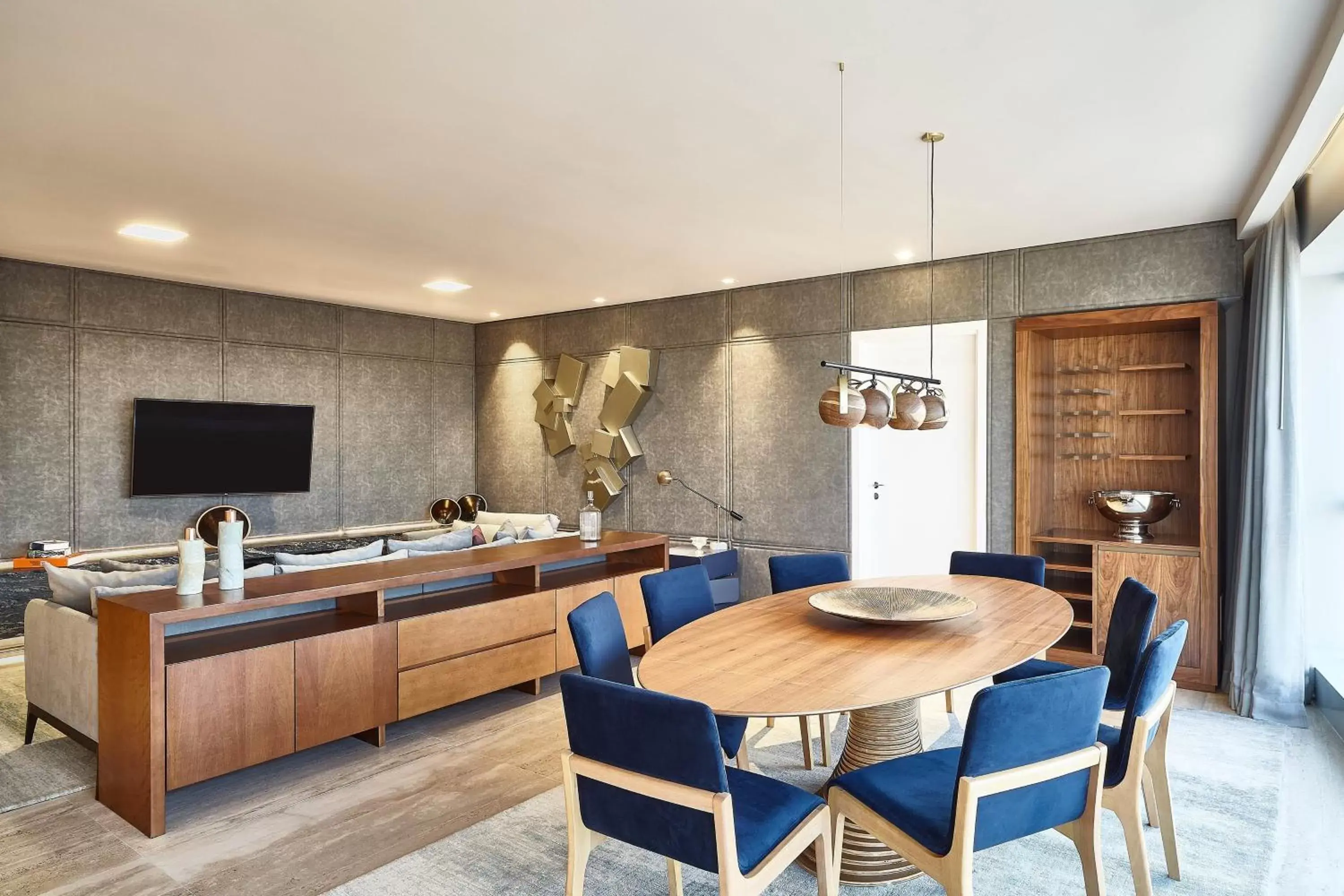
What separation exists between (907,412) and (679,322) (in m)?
4.33

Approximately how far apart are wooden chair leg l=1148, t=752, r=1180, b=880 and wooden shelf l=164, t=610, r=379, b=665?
124 inches

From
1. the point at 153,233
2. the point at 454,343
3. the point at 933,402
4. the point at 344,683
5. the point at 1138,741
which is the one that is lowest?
the point at 344,683

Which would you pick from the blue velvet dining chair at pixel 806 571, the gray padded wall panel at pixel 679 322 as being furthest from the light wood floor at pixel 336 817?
the gray padded wall panel at pixel 679 322

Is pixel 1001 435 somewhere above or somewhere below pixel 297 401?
below

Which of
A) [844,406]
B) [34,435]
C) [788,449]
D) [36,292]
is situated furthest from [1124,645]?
[36,292]

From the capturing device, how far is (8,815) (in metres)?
3.21

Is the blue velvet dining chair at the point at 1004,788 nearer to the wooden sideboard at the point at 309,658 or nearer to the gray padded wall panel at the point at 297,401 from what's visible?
the wooden sideboard at the point at 309,658

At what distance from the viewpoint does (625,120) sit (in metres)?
3.32

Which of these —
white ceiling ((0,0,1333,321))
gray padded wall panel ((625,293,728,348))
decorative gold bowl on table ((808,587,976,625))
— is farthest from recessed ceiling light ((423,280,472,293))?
decorative gold bowl on table ((808,587,976,625))

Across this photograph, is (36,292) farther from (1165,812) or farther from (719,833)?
(1165,812)

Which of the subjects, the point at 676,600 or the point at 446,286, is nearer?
the point at 676,600

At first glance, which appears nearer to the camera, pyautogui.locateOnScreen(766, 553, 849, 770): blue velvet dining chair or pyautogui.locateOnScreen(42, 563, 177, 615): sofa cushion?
pyautogui.locateOnScreen(42, 563, 177, 615): sofa cushion

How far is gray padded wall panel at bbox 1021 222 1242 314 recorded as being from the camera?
491cm

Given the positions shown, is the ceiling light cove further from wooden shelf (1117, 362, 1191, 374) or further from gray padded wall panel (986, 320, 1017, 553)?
wooden shelf (1117, 362, 1191, 374)
